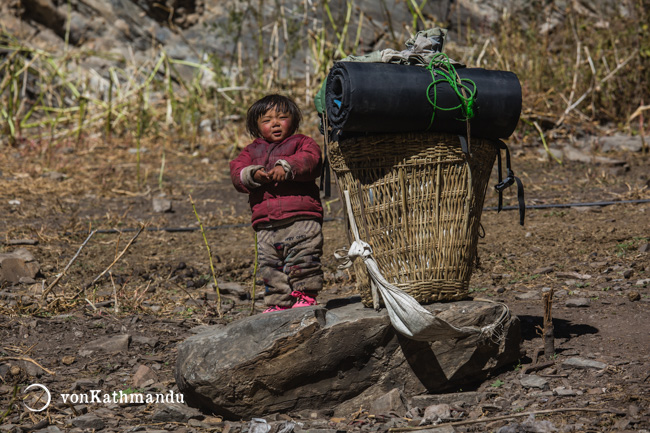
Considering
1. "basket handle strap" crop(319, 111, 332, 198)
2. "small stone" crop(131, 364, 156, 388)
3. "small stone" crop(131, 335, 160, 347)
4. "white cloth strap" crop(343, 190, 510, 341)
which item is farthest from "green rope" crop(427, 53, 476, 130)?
"small stone" crop(131, 335, 160, 347)

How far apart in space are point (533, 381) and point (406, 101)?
4.06 feet

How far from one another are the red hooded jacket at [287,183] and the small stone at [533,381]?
1120 mm

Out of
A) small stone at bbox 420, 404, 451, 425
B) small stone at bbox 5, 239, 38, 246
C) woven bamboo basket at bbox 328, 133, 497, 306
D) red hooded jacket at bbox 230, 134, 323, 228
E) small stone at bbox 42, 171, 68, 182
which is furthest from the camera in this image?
small stone at bbox 42, 171, 68, 182

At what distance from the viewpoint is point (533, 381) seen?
2.72 m

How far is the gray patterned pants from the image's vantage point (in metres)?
3.01

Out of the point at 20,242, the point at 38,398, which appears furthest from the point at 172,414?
the point at 20,242

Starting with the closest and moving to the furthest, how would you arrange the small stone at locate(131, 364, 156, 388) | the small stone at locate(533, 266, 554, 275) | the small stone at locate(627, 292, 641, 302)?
the small stone at locate(131, 364, 156, 388) → the small stone at locate(627, 292, 641, 302) → the small stone at locate(533, 266, 554, 275)

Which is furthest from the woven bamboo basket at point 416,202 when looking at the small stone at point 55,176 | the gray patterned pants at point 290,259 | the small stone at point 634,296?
the small stone at point 55,176

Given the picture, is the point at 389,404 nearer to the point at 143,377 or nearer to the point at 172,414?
the point at 172,414

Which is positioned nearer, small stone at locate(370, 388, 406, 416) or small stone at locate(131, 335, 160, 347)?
small stone at locate(370, 388, 406, 416)

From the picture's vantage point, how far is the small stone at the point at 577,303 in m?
3.47

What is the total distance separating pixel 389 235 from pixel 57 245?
3251 mm

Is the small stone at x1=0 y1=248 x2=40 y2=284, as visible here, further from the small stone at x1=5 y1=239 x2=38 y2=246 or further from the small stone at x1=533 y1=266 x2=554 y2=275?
the small stone at x1=533 y1=266 x2=554 y2=275

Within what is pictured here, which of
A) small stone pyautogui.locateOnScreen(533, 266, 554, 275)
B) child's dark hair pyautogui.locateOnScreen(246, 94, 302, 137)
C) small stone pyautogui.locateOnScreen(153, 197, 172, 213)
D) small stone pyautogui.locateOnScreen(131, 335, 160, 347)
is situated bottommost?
small stone pyautogui.locateOnScreen(131, 335, 160, 347)
